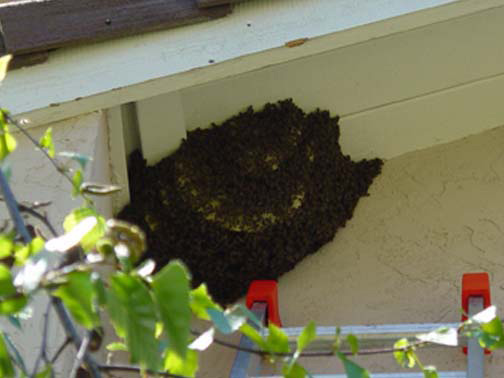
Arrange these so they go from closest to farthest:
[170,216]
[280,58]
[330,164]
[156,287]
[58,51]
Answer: [156,287], [58,51], [280,58], [170,216], [330,164]

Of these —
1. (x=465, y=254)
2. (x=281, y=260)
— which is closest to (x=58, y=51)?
(x=281, y=260)

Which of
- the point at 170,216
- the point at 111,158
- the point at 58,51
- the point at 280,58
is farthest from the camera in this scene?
the point at 170,216

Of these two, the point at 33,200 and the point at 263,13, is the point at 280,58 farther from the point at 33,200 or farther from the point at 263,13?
the point at 33,200

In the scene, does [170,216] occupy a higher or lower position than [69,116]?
lower

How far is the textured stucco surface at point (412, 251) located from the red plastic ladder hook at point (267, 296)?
16cm

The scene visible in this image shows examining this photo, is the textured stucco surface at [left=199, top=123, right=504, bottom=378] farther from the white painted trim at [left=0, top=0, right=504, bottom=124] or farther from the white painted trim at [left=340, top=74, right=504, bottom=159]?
the white painted trim at [left=0, top=0, right=504, bottom=124]

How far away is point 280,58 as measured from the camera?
281 centimetres

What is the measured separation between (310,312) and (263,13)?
3.42 ft

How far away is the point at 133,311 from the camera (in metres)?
1.25

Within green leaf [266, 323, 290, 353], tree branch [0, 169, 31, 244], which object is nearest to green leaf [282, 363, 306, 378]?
green leaf [266, 323, 290, 353]

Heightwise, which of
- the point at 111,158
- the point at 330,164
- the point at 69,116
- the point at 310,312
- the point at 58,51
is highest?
the point at 58,51

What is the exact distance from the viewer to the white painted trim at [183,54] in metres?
2.63

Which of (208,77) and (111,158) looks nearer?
(208,77)

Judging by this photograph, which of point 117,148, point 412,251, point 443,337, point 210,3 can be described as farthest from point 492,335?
point 412,251
